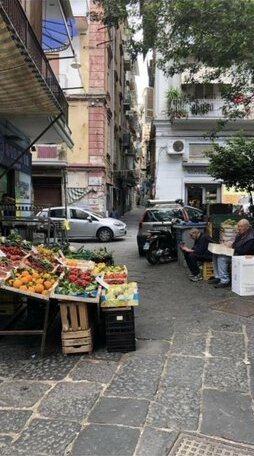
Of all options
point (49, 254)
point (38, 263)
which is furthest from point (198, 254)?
point (38, 263)

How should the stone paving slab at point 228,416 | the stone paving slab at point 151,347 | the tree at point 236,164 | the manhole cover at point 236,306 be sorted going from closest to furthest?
the stone paving slab at point 228,416 < the stone paving slab at point 151,347 < the manhole cover at point 236,306 < the tree at point 236,164

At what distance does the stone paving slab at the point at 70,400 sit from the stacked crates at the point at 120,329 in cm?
88

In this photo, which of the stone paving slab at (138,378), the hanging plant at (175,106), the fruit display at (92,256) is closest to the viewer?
the stone paving slab at (138,378)

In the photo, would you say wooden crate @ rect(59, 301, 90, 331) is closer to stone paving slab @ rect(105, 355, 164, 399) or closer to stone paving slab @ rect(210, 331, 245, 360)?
stone paving slab @ rect(105, 355, 164, 399)

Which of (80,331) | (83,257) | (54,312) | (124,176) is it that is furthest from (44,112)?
(124,176)

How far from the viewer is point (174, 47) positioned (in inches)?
362

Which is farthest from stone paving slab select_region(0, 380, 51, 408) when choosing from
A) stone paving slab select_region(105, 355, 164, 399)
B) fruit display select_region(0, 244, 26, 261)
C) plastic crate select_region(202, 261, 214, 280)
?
plastic crate select_region(202, 261, 214, 280)

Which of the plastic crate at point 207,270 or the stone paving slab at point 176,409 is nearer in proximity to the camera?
the stone paving slab at point 176,409

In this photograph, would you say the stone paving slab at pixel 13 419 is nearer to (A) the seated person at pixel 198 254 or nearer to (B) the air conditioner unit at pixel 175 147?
(A) the seated person at pixel 198 254

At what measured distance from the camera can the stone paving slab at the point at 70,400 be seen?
12.2 feet

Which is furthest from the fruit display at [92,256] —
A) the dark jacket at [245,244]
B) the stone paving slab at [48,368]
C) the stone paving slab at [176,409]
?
the stone paving slab at [176,409]

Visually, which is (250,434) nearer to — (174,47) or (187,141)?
(174,47)

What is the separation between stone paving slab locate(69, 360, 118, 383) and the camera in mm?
4430

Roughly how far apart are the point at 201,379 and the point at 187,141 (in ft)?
68.5
